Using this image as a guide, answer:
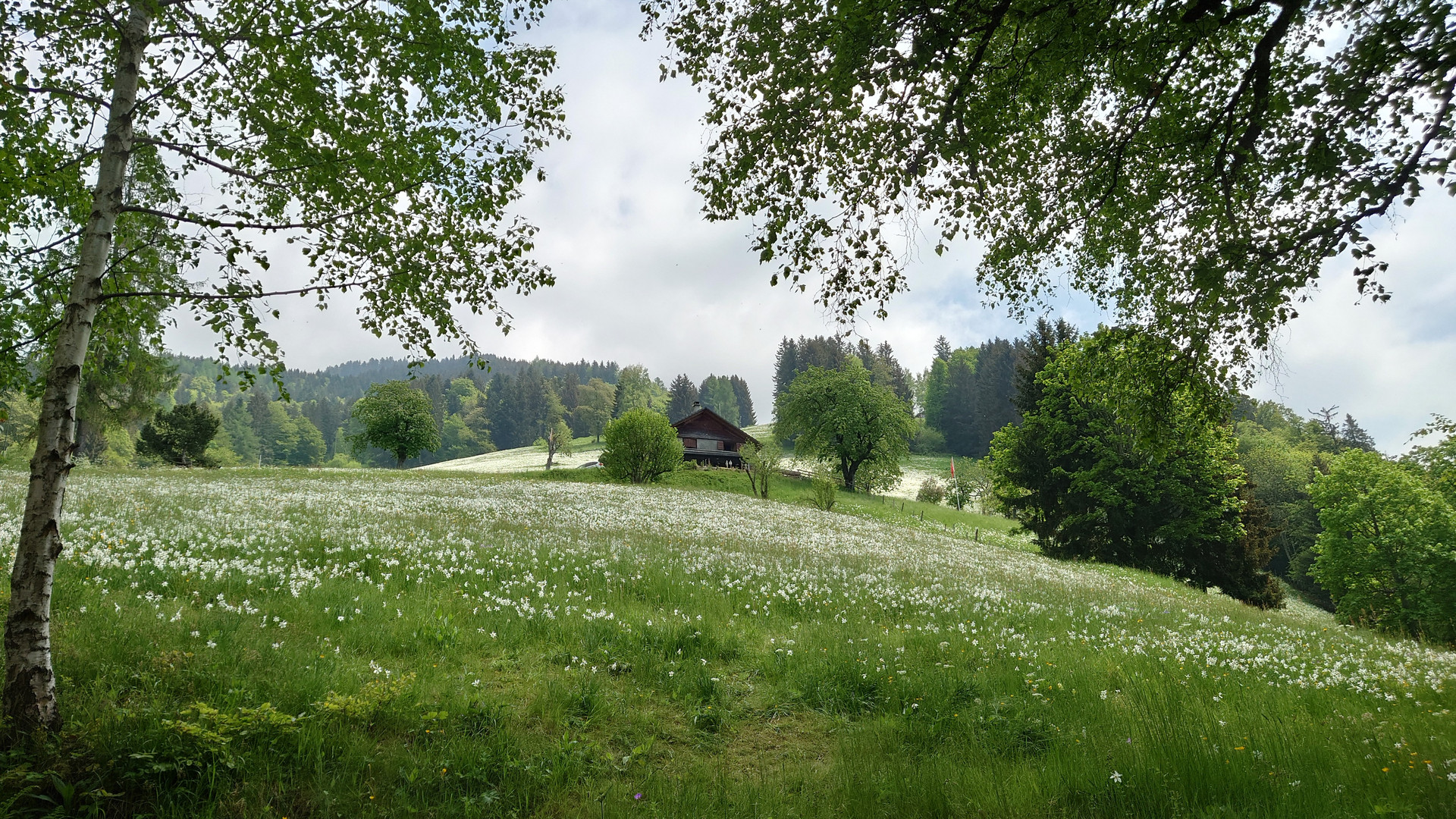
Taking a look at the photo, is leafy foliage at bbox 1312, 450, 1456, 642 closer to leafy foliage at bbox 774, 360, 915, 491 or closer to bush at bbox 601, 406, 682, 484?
leafy foliage at bbox 774, 360, 915, 491

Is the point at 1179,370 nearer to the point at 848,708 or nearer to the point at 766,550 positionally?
the point at 848,708

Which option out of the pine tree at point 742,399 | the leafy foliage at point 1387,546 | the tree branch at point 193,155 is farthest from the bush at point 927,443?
the tree branch at point 193,155

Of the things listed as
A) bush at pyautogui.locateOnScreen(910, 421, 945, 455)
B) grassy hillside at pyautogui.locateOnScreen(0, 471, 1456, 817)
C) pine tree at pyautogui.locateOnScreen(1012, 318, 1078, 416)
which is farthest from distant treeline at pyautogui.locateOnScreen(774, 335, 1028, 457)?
grassy hillside at pyautogui.locateOnScreen(0, 471, 1456, 817)

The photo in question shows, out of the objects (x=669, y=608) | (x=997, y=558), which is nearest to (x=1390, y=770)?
(x=669, y=608)

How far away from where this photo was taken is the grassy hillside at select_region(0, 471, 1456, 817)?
158 inches

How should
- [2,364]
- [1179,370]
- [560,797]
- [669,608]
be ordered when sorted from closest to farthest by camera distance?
1. [560,797]
2. [2,364]
3. [1179,370]
4. [669,608]

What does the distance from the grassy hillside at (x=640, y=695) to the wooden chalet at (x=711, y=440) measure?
6033 cm

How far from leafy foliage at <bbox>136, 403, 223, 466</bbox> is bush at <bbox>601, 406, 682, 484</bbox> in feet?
91.2

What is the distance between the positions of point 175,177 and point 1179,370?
478 inches

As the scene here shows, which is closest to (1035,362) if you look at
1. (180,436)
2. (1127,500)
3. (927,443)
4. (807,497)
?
(1127,500)

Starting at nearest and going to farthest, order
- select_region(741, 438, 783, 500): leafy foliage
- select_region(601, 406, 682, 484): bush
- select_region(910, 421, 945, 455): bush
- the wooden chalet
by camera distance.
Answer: select_region(601, 406, 682, 484): bush → select_region(741, 438, 783, 500): leafy foliage → the wooden chalet → select_region(910, 421, 945, 455): bush

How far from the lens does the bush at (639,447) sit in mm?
45281

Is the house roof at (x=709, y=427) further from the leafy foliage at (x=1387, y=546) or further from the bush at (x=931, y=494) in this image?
the leafy foliage at (x=1387, y=546)

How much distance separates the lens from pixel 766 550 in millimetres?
15883
